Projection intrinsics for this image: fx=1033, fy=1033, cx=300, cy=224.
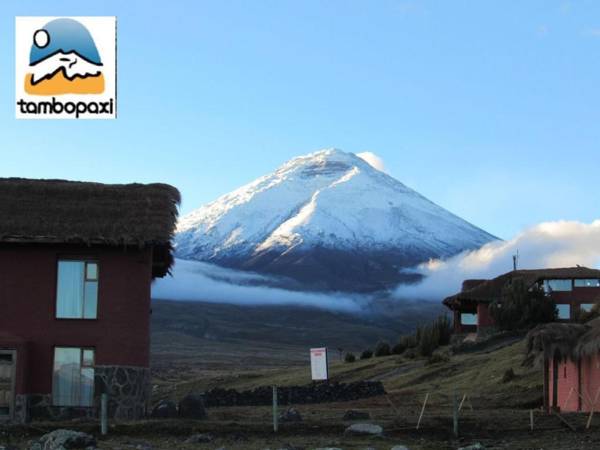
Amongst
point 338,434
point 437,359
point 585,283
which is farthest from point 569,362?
point 585,283

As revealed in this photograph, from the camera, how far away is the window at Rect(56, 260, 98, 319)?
3306 centimetres

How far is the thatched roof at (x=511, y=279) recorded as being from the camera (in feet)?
269

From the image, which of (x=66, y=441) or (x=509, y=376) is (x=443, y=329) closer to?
→ (x=509, y=376)

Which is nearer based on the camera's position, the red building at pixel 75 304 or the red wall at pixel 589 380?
the red building at pixel 75 304

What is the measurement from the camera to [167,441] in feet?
84.7

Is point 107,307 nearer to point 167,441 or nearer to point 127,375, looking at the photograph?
point 127,375

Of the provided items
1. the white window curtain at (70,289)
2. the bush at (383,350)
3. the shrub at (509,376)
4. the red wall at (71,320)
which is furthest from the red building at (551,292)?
the white window curtain at (70,289)

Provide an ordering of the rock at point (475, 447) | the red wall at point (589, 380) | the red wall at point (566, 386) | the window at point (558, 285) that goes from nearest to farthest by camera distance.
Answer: the rock at point (475, 447) < the red wall at point (589, 380) < the red wall at point (566, 386) < the window at point (558, 285)

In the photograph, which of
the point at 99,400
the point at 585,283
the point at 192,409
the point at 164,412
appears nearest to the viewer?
the point at 192,409

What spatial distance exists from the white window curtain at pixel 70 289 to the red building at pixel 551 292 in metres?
51.0

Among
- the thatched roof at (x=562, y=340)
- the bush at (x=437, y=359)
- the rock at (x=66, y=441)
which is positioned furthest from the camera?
the bush at (x=437, y=359)

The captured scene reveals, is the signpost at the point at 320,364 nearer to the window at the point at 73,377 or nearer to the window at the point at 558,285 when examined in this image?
the window at the point at 73,377

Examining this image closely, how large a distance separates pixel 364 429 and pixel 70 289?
11.6 m

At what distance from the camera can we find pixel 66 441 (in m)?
23.7
